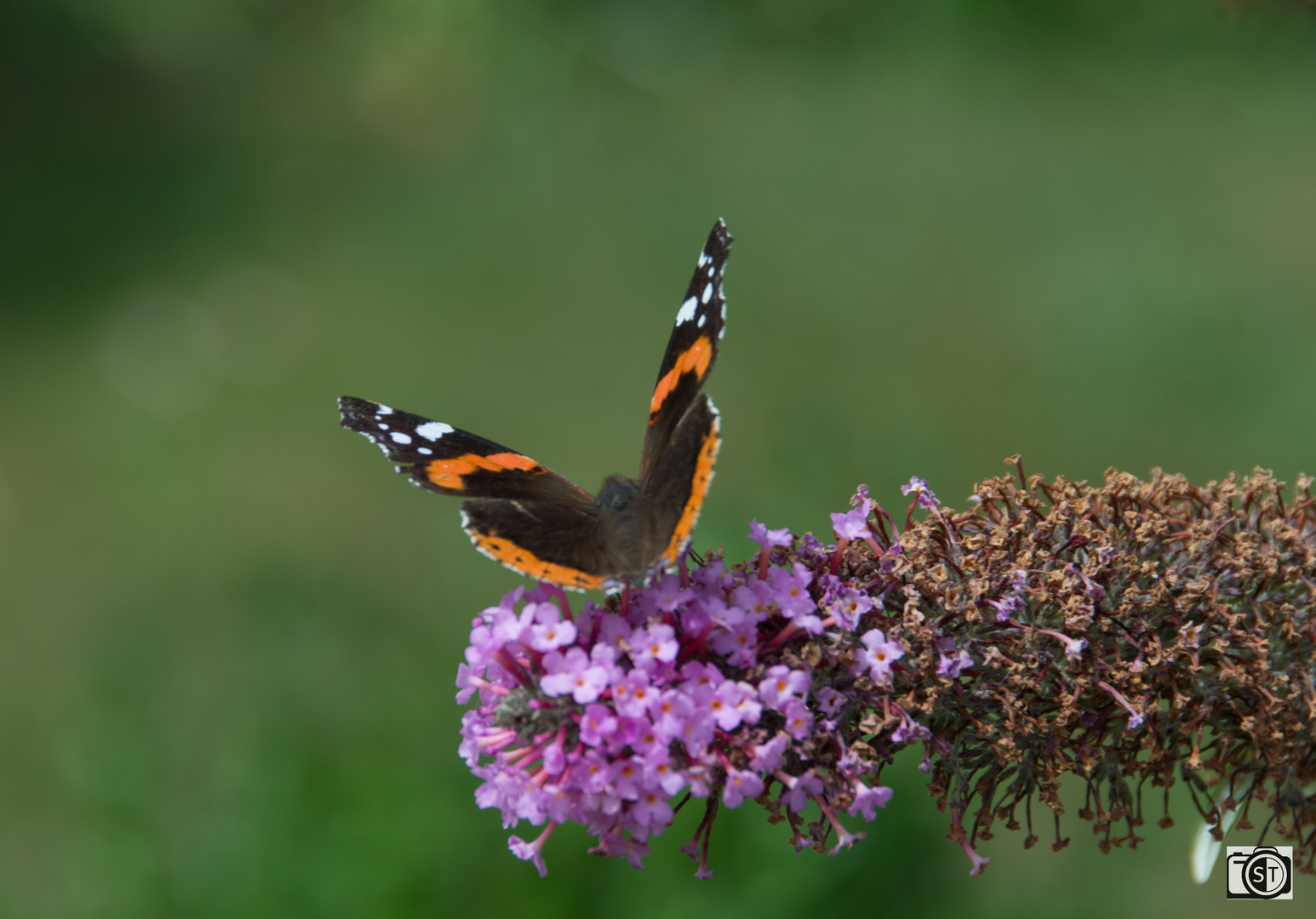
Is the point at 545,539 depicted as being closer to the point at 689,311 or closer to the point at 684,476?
the point at 684,476

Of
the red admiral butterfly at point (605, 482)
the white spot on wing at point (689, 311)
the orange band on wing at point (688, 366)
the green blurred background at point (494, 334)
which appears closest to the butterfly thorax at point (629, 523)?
the red admiral butterfly at point (605, 482)

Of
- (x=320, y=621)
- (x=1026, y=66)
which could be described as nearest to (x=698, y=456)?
(x=320, y=621)

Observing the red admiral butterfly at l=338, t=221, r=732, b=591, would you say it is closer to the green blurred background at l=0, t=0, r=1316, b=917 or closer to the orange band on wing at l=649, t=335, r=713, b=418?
the orange band on wing at l=649, t=335, r=713, b=418

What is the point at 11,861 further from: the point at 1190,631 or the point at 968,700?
the point at 1190,631

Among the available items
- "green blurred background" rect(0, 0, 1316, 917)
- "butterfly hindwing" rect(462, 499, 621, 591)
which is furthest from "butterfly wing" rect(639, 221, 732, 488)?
"green blurred background" rect(0, 0, 1316, 917)

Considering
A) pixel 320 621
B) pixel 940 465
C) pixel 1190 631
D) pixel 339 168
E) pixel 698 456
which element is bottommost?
pixel 1190 631

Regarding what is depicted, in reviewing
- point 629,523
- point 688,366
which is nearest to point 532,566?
point 629,523

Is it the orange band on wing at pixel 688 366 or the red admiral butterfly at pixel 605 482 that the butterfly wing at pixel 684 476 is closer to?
the red admiral butterfly at pixel 605 482

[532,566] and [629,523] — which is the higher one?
[629,523]
